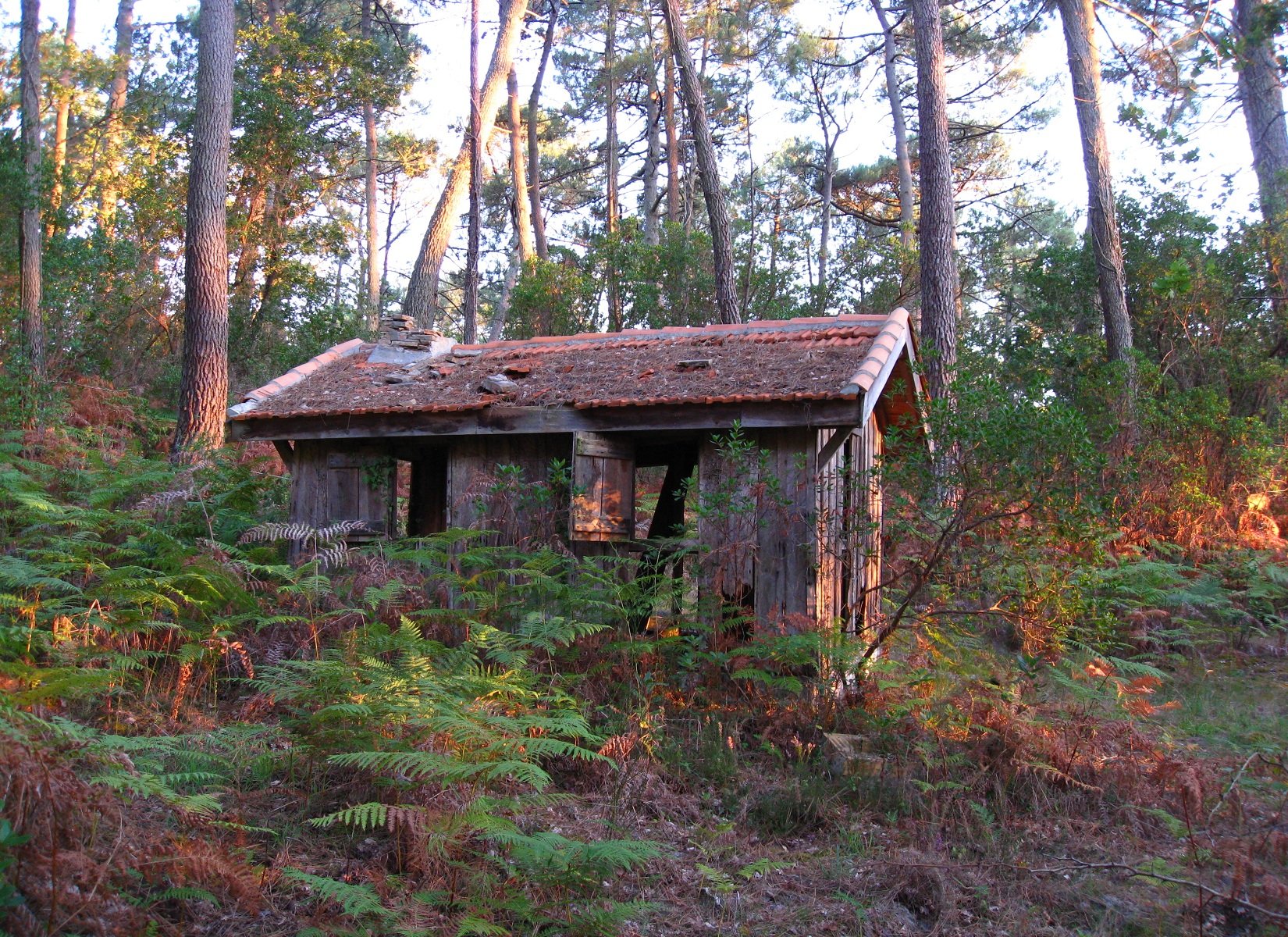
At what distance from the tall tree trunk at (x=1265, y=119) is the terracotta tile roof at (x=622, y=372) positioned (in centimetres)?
1185

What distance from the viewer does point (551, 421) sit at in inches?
348

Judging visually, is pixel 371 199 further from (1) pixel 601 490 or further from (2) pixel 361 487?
(1) pixel 601 490

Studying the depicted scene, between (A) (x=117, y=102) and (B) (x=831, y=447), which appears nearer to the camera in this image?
(B) (x=831, y=447)

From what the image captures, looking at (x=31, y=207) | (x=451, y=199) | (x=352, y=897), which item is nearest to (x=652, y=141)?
(x=451, y=199)

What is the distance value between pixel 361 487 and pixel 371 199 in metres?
21.1

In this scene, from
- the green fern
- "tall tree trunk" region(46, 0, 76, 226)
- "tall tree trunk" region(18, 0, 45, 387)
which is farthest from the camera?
"tall tree trunk" region(46, 0, 76, 226)

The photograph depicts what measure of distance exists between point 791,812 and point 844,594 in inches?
148

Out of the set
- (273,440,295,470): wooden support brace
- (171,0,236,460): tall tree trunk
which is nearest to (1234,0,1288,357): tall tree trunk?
(273,440,295,470): wooden support brace

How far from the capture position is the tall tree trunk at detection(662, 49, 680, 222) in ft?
84.7

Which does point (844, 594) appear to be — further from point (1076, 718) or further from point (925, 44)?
point (925, 44)

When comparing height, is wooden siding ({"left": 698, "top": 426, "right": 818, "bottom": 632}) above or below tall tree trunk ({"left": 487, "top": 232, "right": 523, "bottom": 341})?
below

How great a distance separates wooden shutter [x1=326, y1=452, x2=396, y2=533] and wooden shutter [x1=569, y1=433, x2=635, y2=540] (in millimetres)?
2295

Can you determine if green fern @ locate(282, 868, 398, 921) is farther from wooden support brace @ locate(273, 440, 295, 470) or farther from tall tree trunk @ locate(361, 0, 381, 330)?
tall tree trunk @ locate(361, 0, 381, 330)

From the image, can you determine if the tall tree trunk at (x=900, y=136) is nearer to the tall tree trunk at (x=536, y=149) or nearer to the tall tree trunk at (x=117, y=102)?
the tall tree trunk at (x=536, y=149)
